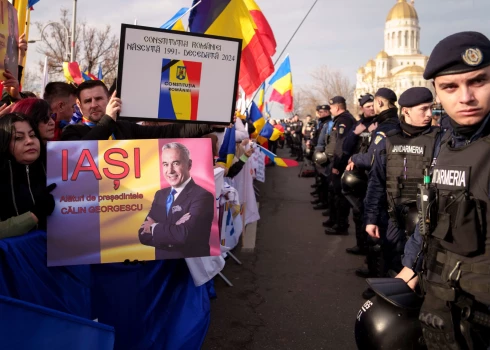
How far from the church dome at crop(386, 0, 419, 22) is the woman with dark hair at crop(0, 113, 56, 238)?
126m

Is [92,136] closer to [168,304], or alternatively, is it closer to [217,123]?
[217,123]

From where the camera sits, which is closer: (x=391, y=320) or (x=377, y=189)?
(x=391, y=320)

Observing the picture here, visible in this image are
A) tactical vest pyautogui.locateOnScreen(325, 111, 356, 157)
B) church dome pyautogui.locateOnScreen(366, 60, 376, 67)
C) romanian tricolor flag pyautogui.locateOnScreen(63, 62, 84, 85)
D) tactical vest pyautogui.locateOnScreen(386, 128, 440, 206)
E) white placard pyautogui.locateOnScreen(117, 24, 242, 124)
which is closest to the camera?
white placard pyautogui.locateOnScreen(117, 24, 242, 124)

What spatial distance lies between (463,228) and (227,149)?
409 centimetres

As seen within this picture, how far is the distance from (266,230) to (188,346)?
5442mm

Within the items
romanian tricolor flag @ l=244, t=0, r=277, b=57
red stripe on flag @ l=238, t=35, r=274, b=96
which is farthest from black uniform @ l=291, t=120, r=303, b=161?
red stripe on flag @ l=238, t=35, r=274, b=96

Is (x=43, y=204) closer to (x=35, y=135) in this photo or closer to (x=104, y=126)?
(x=35, y=135)

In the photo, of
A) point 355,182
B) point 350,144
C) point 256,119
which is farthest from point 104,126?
point 256,119

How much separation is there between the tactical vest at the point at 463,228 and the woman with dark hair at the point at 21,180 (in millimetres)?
2118

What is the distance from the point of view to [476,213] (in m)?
1.83

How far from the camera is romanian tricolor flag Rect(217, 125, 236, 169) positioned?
5.70m

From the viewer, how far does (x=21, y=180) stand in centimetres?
283

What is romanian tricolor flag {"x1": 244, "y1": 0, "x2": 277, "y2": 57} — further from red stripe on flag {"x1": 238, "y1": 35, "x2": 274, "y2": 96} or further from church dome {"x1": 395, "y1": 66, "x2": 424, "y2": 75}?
church dome {"x1": 395, "y1": 66, "x2": 424, "y2": 75}

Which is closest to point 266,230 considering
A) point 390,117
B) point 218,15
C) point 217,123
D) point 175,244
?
point 390,117
